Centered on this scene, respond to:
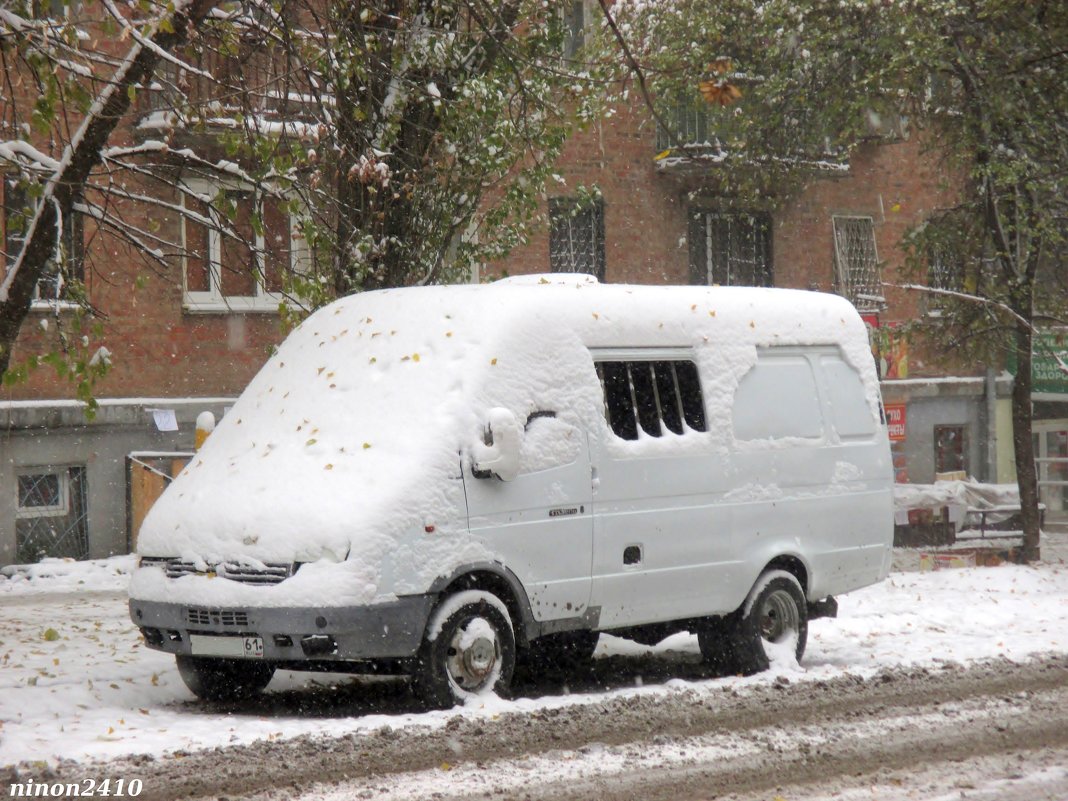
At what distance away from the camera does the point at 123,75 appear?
9875mm

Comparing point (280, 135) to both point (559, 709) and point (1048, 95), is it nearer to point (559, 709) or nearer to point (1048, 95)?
point (559, 709)

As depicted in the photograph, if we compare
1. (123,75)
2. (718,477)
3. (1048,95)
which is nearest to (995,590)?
(1048,95)

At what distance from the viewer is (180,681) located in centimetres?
1070

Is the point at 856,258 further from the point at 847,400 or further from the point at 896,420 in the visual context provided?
the point at 847,400

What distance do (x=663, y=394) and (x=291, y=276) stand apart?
2882 mm

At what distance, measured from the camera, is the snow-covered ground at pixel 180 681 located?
8383 mm

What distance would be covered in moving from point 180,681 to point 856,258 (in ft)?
73.5

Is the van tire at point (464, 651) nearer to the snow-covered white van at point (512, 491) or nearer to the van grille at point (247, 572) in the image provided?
the snow-covered white van at point (512, 491)

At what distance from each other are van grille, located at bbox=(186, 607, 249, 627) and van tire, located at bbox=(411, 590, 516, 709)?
98 centimetres

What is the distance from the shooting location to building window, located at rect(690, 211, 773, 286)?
28766 millimetres

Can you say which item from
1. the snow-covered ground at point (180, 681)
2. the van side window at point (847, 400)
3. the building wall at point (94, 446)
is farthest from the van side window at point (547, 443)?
the building wall at point (94, 446)

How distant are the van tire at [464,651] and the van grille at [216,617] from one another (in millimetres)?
975

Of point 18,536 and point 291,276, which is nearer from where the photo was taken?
point 291,276
